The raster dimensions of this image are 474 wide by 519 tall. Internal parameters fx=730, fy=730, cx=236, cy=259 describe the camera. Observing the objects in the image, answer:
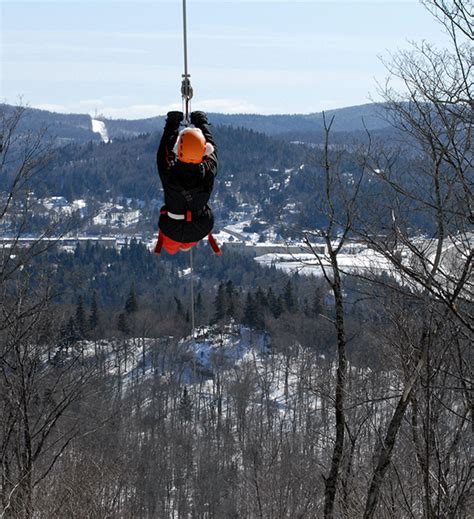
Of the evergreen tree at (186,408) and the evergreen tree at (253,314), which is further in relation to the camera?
the evergreen tree at (253,314)

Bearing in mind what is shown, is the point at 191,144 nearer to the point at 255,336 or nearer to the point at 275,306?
the point at 255,336

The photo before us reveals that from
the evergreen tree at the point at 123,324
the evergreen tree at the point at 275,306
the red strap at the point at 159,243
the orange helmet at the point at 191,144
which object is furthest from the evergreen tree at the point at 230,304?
the orange helmet at the point at 191,144

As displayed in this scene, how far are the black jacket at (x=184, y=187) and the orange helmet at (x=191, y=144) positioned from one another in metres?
0.15

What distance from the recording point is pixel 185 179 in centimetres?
603

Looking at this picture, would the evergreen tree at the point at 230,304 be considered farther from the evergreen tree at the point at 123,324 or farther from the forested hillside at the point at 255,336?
the evergreen tree at the point at 123,324

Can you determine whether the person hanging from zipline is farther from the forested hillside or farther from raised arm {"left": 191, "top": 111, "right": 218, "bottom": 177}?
the forested hillside

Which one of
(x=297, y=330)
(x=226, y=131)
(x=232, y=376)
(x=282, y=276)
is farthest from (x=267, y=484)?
(x=226, y=131)

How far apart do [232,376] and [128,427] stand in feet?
47.6

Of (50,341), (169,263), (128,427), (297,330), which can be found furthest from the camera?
(169,263)

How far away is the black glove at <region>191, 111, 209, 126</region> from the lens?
6121mm

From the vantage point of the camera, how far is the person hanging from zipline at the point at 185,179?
5891 mm

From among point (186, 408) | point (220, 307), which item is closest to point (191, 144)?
point (186, 408)

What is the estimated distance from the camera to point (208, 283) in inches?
4360

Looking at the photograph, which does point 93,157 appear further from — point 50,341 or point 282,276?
point 50,341
